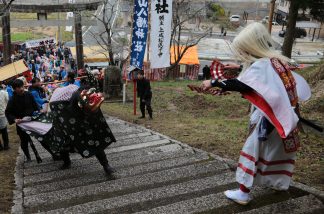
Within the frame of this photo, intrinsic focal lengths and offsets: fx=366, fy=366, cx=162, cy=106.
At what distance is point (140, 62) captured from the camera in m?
11.0

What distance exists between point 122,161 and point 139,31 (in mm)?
6027

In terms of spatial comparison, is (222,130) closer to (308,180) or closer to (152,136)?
(152,136)

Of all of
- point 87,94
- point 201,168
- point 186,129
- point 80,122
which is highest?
point 87,94

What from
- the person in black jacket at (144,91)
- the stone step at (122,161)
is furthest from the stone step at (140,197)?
the person in black jacket at (144,91)

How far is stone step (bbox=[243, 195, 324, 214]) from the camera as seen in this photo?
3.51m

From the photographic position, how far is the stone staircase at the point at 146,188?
3.67 m

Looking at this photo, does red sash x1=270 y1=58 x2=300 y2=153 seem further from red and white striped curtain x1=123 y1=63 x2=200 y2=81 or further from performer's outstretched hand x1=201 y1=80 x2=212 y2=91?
red and white striped curtain x1=123 y1=63 x2=200 y2=81

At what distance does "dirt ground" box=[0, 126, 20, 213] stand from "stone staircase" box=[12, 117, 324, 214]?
100mm

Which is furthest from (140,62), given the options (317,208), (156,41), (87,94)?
(317,208)

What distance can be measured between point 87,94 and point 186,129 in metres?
4.31

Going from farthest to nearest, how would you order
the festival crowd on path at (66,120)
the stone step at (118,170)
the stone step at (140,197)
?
1. the stone step at (118,170)
2. the festival crowd on path at (66,120)
3. the stone step at (140,197)

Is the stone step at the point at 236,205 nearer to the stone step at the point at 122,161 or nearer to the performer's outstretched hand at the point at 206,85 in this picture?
the performer's outstretched hand at the point at 206,85

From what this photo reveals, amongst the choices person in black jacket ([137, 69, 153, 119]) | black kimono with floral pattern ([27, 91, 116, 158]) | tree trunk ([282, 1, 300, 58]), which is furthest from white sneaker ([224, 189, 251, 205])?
tree trunk ([282, 1, 300, 58])

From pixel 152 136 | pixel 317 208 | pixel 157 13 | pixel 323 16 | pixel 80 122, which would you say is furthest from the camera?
pixel 323 16
